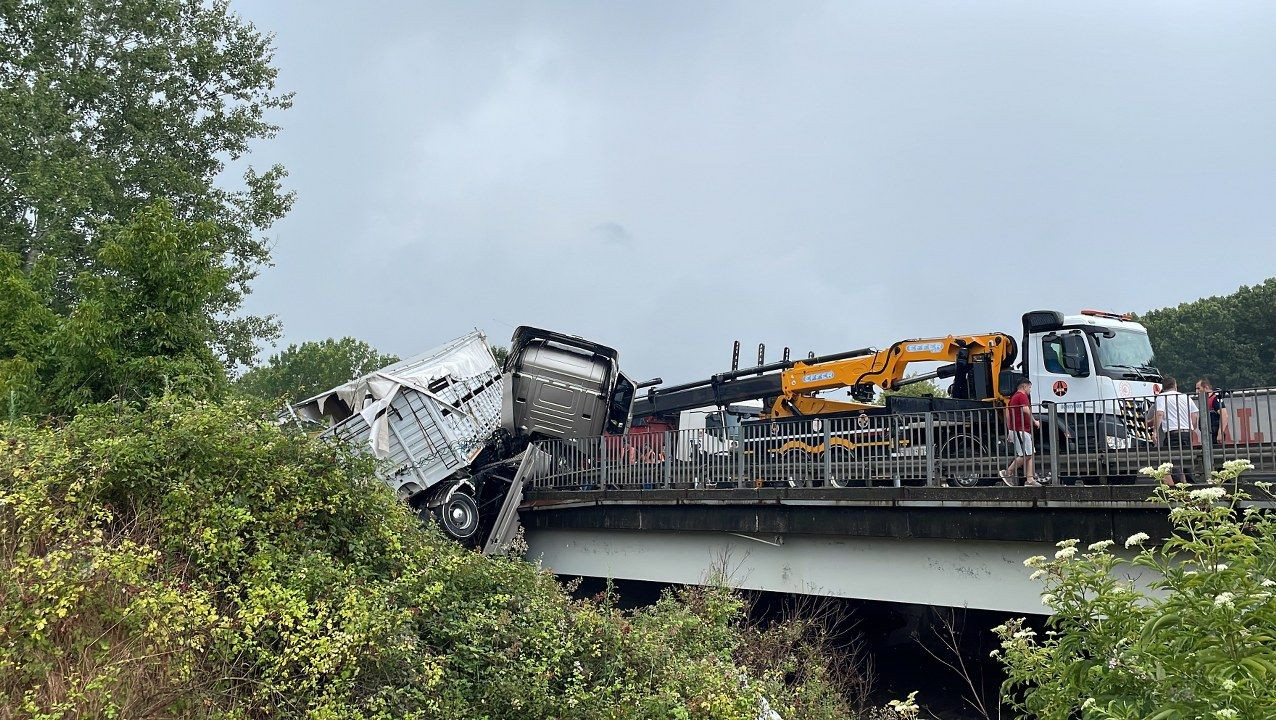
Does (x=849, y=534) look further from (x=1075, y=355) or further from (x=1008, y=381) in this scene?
(x=1075, y=355)

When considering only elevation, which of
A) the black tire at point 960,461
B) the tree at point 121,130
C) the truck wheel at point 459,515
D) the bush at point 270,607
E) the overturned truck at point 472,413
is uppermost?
the tree at point 121,130

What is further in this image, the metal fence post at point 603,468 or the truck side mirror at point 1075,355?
the metal fence post at point 603,468

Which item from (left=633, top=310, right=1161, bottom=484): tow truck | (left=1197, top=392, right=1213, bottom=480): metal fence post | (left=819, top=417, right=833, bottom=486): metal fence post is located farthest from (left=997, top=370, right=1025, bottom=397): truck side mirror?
(left=1197, top=392, right=1213, bottom=480): metal fence post

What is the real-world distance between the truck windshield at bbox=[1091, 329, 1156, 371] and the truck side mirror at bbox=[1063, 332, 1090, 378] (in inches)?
8.0

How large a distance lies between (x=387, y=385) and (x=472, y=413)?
2031 millimetres

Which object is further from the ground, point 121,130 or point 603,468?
point 121,130

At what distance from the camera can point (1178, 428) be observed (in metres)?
10.5

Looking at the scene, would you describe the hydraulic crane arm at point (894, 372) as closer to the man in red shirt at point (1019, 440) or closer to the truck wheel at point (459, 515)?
the man in red shirt at point (1019, 440)

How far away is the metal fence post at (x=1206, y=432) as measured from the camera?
1016cm

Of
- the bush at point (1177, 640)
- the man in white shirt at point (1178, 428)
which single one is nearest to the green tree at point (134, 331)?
the bush at point (1177, 640)

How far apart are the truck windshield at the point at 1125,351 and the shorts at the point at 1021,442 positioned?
3524 millimetres

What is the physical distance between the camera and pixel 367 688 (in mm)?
7312

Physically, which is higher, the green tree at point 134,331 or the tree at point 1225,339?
the tree at point 1225,339

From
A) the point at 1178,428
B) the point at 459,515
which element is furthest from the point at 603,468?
the point at 1178,428
